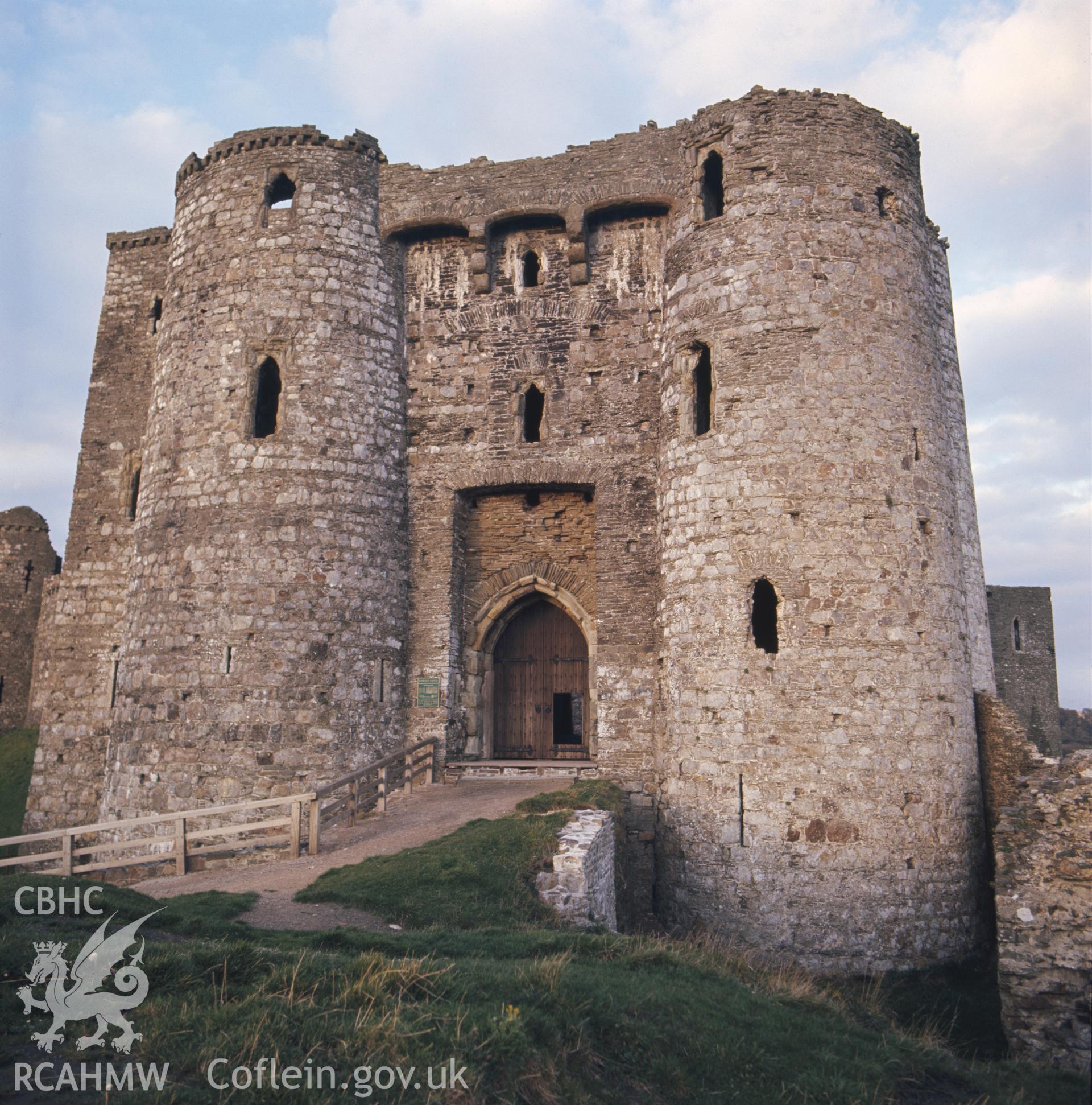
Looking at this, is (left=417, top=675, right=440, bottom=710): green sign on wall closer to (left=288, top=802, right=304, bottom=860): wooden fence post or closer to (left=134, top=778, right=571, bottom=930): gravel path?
(left=134, top=778, right=571, bottom=930): gravel path

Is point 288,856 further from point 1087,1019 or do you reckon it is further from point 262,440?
point 1087,1019

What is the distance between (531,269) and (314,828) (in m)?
10.2

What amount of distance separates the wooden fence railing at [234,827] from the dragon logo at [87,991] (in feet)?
18.4

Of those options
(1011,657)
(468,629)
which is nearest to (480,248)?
(468,629)

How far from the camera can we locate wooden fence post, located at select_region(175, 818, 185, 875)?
12375mm

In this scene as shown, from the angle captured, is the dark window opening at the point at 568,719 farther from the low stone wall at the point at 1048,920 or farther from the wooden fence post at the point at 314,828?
the low stone wall at the point at 1048,920

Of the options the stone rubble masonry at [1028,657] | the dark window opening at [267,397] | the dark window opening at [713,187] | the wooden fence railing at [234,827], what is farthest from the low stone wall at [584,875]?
the stone rubble masonry at [1028,657]

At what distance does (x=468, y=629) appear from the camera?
1670cm

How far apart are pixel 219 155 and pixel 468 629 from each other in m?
9.48

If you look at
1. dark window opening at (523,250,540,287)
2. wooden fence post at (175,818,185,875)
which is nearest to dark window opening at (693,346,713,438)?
dark window opening at (523,250,540,287)

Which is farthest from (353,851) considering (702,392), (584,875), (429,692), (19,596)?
(19,596)

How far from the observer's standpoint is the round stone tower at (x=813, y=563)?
475 inches

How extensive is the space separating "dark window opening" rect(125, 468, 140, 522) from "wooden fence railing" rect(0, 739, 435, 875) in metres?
6.35

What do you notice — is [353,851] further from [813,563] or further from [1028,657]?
[1028,657]
